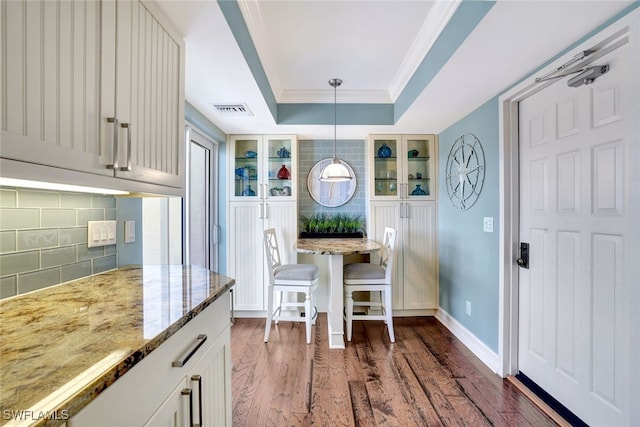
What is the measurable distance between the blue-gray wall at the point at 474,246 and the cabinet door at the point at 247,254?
2033 millimetres

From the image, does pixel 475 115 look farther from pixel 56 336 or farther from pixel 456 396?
pixel 56 336

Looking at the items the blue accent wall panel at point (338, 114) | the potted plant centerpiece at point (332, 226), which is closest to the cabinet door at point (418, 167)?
the blue accent wall panel at point (338, 114)

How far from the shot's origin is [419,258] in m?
3.36

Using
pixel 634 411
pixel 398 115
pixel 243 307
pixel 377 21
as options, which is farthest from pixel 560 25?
pixel 243 307

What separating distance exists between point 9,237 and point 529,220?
8.91 feet

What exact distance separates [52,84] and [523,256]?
260 centimetres

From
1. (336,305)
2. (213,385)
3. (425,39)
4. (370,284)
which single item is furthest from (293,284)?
(425,39)

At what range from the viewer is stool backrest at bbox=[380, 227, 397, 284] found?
2.77 meters

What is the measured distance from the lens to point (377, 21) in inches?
74.4

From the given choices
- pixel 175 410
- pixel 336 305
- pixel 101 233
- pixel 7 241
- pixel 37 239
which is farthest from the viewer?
pixel 336 305

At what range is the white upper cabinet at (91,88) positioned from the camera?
27.7 inches

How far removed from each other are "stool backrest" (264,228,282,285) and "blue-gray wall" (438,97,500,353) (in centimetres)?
182

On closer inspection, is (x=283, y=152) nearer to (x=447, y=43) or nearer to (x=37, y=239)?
(x=447, y=43)

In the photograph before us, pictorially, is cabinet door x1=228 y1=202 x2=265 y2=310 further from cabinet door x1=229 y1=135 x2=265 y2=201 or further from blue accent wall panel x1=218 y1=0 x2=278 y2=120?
blue accent wall panel x1=218 y1=0 x2=278 y2=120
